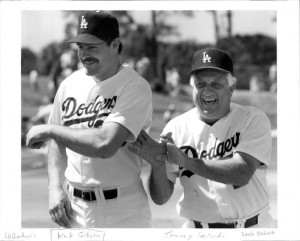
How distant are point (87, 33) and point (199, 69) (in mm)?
512

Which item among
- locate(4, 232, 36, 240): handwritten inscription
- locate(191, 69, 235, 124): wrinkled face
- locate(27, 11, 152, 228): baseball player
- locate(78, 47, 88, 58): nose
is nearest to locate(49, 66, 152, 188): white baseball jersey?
locate(27, 11, 152, 228): baseball player

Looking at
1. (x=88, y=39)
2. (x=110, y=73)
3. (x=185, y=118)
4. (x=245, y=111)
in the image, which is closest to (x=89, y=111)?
(x=110, y=73)

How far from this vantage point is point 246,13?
2.83 m

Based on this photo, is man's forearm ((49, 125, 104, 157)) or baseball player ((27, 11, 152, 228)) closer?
man's forearm ((49, 125, 104, 157))

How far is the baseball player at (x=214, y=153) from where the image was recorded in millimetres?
2271

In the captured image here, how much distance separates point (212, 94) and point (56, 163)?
75cm

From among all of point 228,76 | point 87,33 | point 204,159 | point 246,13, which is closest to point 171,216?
point 204,159

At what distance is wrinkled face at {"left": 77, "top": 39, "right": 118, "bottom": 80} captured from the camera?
2305mm

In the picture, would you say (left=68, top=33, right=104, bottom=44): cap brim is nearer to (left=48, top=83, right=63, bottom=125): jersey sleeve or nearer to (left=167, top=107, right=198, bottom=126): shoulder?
(left=48, top=83, right=63, bottom=125): jersey sleeve

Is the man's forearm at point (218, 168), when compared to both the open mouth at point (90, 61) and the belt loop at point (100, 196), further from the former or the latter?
the open mouth at point (90, 61)

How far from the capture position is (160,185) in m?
2.32

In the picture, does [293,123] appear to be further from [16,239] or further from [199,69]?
[16,239]

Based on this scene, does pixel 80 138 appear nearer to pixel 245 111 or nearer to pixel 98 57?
pixel 98 57

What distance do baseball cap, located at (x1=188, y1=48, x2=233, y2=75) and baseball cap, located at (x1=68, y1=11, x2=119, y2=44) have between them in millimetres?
381
